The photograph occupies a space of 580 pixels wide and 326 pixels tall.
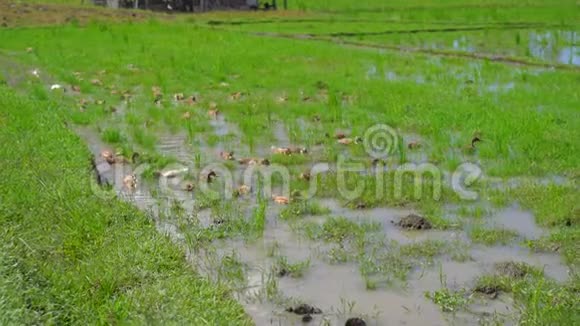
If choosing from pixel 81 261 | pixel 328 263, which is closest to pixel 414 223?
pixel 328 263

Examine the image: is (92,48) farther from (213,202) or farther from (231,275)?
(231,275)

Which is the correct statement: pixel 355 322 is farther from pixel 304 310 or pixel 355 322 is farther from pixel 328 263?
pixel 328 263

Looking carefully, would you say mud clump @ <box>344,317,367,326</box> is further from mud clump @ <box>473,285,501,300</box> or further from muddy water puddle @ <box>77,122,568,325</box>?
mud clump @ <box>473,285,501,300</box>

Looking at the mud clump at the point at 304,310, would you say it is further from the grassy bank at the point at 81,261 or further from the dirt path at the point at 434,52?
the dirt path at the point at 434,52

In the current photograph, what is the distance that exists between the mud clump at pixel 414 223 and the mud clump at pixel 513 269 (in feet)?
2.79

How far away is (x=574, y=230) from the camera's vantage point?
562 centimetres

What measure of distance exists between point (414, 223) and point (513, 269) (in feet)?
3.41

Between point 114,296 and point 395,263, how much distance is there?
1.83 m

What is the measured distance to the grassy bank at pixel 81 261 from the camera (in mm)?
4145

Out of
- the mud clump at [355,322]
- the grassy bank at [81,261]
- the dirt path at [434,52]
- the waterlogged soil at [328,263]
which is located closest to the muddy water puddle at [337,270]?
the waterlogged soil at [328,263]

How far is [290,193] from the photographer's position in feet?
22.0

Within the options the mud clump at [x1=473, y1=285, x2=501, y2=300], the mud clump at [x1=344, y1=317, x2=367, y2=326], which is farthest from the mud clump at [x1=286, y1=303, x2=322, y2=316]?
the mud clump at [x1=473, y1=285, x2=501, y2=300]

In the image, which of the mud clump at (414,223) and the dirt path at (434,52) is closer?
the mud clump at (414,223)

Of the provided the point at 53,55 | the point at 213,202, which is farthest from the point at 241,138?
the point at 53,55
